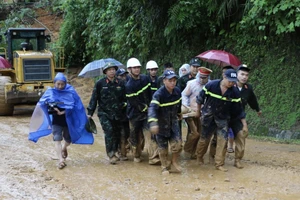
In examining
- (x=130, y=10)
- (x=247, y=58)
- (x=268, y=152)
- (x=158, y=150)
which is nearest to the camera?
(x=158, y=150)

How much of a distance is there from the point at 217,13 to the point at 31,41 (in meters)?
7.40

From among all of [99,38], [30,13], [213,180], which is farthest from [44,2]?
[213,180]

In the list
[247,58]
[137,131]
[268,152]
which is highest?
[247,58]

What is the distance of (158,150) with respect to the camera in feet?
23.3

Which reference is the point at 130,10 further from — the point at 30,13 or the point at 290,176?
the point at 30,13

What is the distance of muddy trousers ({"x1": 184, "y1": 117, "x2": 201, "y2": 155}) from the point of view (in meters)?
7.78

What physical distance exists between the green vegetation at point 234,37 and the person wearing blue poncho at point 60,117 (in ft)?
15.7

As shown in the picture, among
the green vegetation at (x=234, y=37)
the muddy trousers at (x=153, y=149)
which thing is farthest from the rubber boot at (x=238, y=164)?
the green vegetation at (x=234, y=37)

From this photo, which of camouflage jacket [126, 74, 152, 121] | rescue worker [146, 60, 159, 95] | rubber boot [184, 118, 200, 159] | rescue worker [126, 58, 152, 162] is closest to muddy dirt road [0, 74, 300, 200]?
rubber boot [184, 118, 200, 159]

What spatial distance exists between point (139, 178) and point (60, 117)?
1884 mm

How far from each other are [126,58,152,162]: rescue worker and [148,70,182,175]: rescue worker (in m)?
0.70

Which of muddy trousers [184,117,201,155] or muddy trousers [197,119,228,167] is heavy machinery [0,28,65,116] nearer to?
muddy trousers [184,117,201,155]

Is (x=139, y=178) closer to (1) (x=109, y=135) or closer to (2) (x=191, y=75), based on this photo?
(1) (x=109, y=135)

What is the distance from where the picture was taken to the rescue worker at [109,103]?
7645 mm
